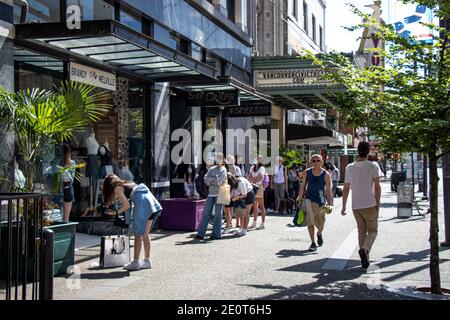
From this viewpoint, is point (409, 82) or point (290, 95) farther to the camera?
point (290, 95)

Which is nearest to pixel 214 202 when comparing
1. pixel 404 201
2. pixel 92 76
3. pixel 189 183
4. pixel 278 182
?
pixel 92 76

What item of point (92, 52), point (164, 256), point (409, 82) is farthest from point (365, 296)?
point (92, 52)

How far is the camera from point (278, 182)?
704 inches

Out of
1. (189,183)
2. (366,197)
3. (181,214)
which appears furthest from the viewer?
(189,183)

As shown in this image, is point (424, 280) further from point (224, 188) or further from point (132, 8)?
point (132, 8)

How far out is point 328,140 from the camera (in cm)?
2731

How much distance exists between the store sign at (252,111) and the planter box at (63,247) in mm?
10845

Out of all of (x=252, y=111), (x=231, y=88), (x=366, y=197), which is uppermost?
(x=231, y=88)

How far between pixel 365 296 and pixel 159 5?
9.93 m

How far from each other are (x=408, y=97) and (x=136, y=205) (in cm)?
419

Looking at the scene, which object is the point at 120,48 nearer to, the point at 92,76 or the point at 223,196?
the point at 92,76

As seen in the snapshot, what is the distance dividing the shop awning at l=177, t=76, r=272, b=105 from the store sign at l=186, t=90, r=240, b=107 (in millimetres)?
A: 106

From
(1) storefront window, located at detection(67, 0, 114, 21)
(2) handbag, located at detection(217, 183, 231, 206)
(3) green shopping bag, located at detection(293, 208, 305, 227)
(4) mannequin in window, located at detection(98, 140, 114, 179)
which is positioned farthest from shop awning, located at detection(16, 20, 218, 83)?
(3) green shopping bag, located at detection(293, 208, 305, 227)

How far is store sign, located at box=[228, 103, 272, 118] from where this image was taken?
18169mm
